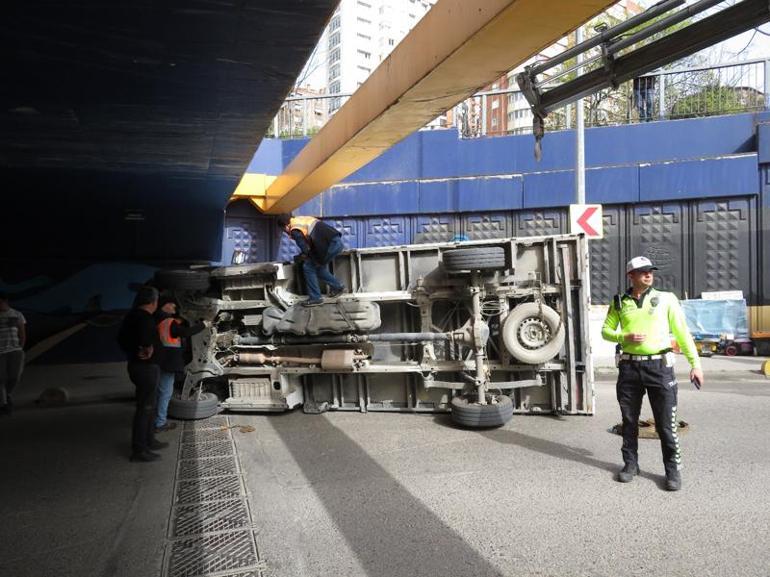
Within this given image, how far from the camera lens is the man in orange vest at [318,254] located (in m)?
7.49

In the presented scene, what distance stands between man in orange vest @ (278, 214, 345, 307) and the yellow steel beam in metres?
1.37

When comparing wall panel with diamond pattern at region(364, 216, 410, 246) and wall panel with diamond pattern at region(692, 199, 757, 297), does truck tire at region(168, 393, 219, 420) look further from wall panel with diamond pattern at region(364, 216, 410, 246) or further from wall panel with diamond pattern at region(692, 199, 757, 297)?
wall panel with diamond pattern at region(692, 199, 757, 297)

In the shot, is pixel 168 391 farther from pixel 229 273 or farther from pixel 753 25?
pixel 753 25

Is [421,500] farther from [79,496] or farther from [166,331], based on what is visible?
[166,331]

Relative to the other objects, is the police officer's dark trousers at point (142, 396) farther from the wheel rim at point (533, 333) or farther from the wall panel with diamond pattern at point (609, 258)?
the wall panel with diamond pattern at point (609, 258)

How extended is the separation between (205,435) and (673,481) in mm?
4824

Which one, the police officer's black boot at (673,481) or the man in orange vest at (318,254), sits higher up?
the man in orange vest at (318,254)

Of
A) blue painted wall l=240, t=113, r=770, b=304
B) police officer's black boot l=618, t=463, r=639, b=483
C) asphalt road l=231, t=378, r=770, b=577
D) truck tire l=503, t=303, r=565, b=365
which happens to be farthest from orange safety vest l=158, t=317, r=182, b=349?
blue painted wall l=240, t=113, r=770, b=304

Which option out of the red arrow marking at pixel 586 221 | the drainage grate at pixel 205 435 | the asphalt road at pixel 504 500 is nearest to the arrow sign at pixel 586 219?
the red arrow marking at pixel 586 221

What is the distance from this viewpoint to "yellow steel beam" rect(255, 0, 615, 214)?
4.38 meters

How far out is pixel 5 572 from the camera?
145 inches

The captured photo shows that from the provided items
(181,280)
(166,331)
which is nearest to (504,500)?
(166,331)

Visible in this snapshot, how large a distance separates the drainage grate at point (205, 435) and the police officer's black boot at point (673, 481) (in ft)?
14.6

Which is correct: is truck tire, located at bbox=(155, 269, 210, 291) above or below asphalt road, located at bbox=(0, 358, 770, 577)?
above
